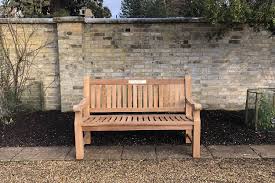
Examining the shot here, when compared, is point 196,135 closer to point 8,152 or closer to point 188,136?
point 188,136

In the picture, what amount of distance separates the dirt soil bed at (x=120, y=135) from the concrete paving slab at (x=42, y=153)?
24 cm

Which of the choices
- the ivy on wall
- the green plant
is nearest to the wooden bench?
the ivy on wall

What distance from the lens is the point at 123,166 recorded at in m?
4.60

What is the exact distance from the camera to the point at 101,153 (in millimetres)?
5109

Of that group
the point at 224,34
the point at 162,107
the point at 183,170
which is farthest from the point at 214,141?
the point at 224,34

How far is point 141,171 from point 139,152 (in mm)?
708

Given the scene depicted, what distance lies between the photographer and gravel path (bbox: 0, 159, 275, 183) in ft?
13.8

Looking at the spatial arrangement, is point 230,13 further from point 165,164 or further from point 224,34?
point 165,164

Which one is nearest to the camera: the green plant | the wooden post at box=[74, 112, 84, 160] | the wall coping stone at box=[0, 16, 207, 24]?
the wooden post at box=[74, 112, 84, 160]

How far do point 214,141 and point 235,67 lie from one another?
2.49 metres

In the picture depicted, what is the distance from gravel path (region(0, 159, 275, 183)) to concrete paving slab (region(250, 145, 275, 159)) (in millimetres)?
222

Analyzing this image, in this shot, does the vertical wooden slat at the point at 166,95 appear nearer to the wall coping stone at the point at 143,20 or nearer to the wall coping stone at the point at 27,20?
the wall coping stone at the point at 143,20

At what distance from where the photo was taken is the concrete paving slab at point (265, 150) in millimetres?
4949

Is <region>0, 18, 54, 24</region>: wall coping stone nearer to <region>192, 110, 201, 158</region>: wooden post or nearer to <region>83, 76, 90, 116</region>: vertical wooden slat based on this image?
<region>83, 76, 90, 116</region>: vertical wooden slat
